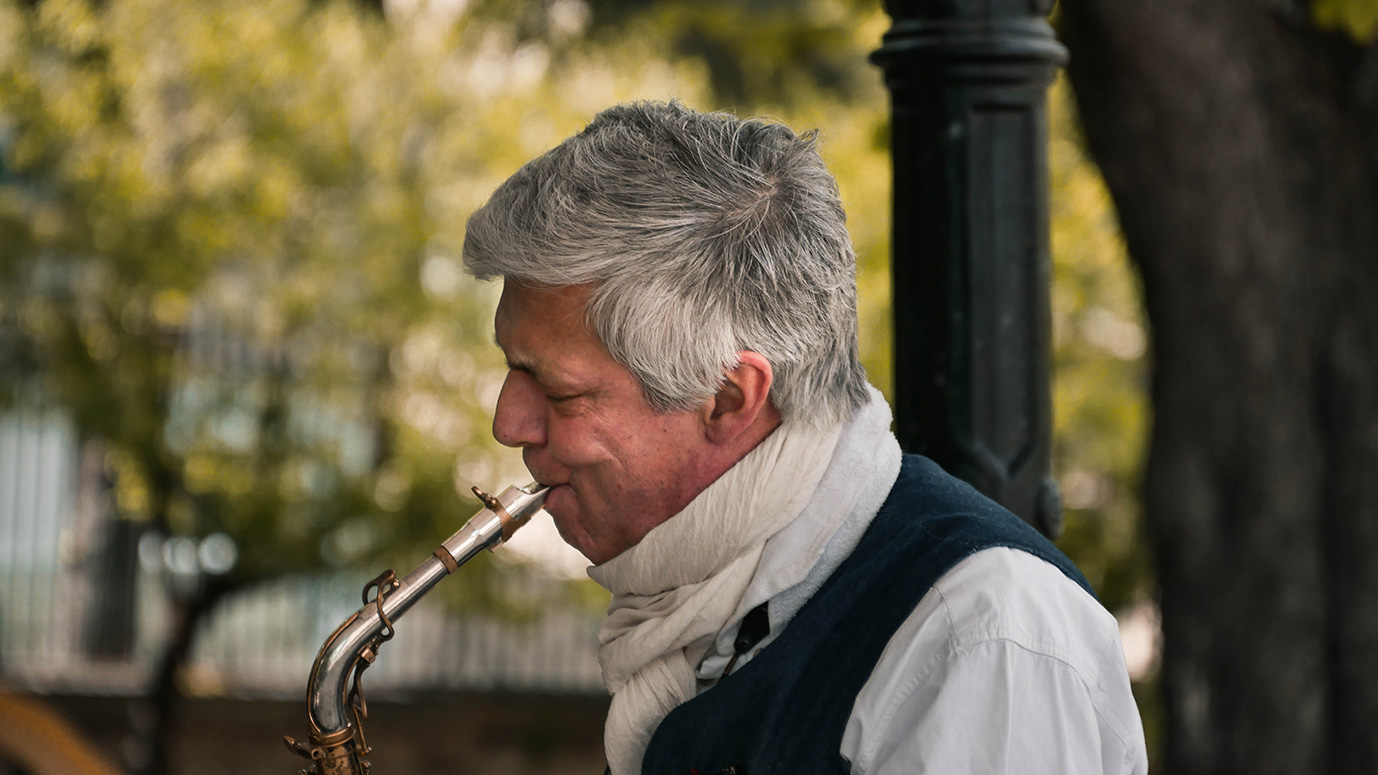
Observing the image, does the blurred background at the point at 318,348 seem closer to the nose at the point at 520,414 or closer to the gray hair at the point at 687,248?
the gray hair at the point at 687,248

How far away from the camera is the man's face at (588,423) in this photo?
1664mm

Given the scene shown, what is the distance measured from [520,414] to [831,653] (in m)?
0.50

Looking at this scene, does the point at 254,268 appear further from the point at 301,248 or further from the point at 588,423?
the point at 588,423

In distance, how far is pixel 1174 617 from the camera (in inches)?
159

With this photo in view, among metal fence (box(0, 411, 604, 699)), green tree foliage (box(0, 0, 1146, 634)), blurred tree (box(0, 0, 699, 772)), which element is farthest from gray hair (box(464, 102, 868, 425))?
metal fence (box(0, 411, 604, 699))

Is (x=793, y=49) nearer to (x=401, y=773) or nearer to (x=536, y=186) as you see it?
(x=536, y=186)

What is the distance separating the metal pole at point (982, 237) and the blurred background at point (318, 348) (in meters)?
1.88

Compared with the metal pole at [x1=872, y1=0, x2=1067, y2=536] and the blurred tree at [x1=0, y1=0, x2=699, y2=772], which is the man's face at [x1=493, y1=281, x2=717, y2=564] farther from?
the blurred tree at [x1=0, y1=0, x2=699, y2=772]

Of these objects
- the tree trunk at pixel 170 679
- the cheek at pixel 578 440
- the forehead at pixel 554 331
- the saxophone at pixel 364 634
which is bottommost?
the tree trunk at pixel 170 679

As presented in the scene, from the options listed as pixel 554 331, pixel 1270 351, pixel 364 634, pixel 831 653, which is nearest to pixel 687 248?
pixel 554 331

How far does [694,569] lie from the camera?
168cm

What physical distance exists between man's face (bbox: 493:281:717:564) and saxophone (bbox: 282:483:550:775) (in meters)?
0.12

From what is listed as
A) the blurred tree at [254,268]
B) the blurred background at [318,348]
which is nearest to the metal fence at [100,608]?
the blurred background at [318,348]

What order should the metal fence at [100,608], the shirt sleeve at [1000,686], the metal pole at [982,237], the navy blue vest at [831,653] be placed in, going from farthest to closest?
the metal fence at [100,608]
the metal pole at [982,237]
the navy blue vest at [831,653]
the shirt sleeve at [1000,686]
